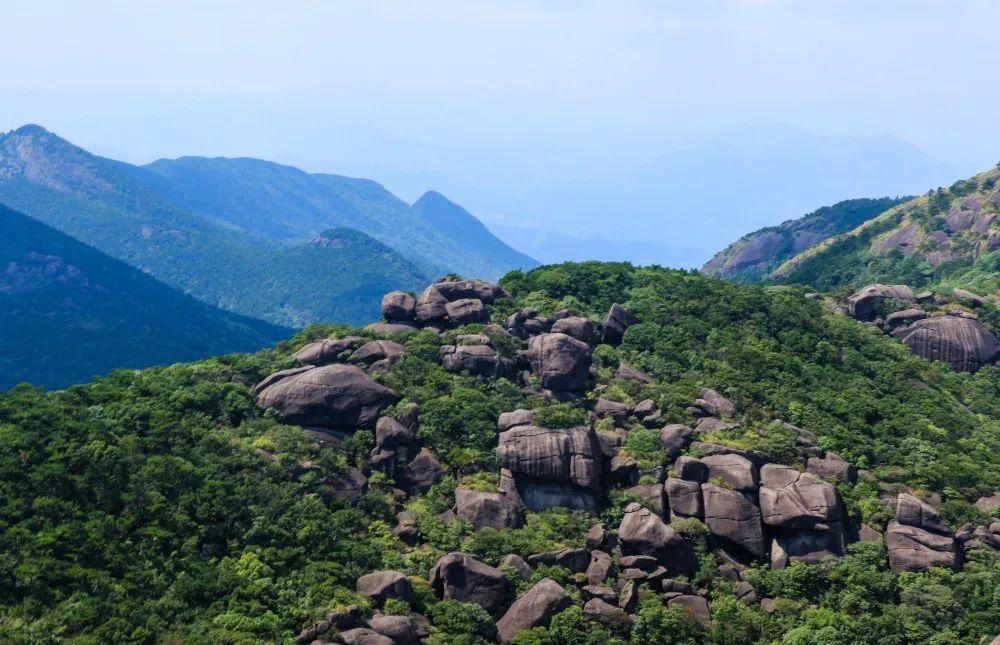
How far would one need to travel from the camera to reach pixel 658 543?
144 feet

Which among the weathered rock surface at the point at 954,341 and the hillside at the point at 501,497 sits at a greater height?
the weathered rock surface at the point at 954,341

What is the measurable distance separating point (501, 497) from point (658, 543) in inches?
353

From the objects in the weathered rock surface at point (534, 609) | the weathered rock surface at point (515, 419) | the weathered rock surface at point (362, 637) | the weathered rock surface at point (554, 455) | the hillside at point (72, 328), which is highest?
the weathered rock surface at point (515, 419)

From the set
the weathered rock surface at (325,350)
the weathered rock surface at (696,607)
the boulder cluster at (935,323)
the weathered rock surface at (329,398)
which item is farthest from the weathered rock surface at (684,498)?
the boulder cluster at (935,323)

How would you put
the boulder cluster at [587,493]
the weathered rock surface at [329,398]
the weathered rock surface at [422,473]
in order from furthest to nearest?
the weathered rock surface at [329,398]
the weathered rock surface at [422,473]
the boulder cluster at [587,493]

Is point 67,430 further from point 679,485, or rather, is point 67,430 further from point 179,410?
point 679,485

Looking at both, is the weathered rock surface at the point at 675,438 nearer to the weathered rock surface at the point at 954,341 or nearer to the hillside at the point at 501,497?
the hillside at the point at 501,497

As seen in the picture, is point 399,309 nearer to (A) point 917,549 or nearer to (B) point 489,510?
(B) point 489,510

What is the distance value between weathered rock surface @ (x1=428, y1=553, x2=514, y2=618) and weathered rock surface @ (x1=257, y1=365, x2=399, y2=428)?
14018 mm

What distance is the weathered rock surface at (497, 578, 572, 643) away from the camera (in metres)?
39.5

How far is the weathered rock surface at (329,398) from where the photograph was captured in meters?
53.2

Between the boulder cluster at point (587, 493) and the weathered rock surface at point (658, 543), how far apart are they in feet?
0.22

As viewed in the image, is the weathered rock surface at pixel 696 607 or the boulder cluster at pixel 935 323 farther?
the boulder cluster at pixel 935 323

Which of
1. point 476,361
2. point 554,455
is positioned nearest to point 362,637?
point 554,455
